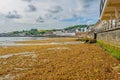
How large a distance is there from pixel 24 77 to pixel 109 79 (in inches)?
155

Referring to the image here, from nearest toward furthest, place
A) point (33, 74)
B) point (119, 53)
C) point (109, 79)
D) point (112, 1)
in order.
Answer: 1. point (109, 79)
2. point (33, 74)
3. point (119, 53)
4. point (112, 1)

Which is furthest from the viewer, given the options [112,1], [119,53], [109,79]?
[112,1]

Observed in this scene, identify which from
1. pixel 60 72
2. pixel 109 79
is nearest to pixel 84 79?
pixel 109 79

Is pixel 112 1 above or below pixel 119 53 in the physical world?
above

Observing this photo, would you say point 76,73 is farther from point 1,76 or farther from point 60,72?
point 1,76

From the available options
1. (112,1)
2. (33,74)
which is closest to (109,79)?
(33,74)

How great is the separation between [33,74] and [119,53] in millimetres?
7628

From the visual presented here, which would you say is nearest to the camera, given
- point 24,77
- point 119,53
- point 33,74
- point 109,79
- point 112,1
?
point 109,79

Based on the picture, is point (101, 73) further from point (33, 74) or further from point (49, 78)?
point (33, 74)

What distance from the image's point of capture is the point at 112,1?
22.5 meters

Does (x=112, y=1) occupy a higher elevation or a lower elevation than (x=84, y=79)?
higher

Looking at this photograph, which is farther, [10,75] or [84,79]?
[10,75]

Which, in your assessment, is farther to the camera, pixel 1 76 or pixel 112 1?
pixel 112 1

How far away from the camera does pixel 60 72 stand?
444 inches
